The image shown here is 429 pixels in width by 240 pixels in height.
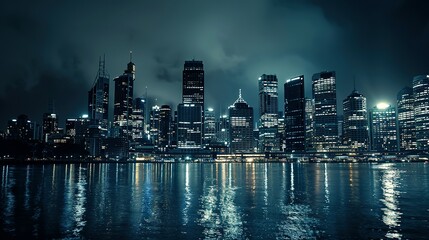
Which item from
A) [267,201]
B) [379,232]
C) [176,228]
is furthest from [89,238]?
[267,201]

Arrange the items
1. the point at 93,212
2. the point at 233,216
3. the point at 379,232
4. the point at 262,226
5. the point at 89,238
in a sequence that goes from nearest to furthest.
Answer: the point at 89,238 < the point at 379,232 < the point at 262,226 < the point at 233,216 < the point at 93,212

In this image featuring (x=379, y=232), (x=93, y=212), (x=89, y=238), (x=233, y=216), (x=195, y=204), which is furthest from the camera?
(x=195, y=204)

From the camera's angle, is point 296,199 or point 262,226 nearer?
point 262,226

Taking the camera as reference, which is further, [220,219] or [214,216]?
[214,216]

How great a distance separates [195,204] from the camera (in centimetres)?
4291

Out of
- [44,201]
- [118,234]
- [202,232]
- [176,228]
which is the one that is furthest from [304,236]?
[44,201]

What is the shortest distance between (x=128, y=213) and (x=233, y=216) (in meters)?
10.6

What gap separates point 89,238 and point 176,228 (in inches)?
270

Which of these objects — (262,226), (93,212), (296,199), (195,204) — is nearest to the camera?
(262,226)

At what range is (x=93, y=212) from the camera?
36.8 metres

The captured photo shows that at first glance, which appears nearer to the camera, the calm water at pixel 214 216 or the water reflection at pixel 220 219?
the water reflection at pixel 220 219

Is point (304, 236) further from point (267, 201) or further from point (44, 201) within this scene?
point (44, 201)

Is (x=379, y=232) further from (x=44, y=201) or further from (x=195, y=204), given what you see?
(x=44, y=201)

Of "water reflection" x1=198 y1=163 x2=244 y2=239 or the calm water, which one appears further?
the calm water
